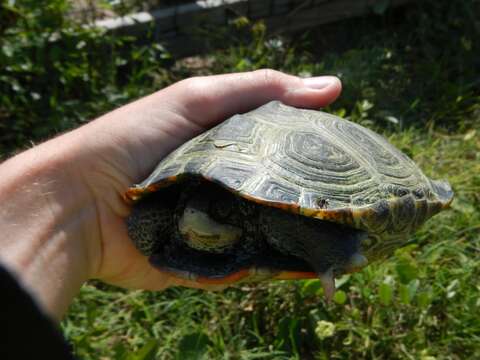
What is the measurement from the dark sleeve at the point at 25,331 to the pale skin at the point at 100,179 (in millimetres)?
679

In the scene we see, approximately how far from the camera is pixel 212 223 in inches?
51.4

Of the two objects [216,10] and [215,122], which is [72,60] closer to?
[216,10]

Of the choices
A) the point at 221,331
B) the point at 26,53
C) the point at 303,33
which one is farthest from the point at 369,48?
the point at 221,331

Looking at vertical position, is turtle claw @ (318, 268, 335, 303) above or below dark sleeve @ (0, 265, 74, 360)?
below

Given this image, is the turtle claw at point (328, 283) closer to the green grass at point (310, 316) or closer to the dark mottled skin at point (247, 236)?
the dark mottled skin at point (247, 236)

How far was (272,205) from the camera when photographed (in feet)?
4.04

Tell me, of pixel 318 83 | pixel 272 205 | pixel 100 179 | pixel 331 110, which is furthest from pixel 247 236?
pixel 331 110

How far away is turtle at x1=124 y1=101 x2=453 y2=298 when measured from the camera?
4.22ft

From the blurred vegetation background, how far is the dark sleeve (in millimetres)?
1013

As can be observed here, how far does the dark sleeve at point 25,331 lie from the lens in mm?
612

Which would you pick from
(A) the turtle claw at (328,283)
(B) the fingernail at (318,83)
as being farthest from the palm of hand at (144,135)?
(A) the turtle claw at (328,283)

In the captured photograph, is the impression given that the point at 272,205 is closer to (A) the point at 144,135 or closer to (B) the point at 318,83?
(A) the point at 144,135

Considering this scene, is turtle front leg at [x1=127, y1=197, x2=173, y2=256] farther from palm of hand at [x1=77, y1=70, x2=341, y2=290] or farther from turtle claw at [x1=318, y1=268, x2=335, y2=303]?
turtle claw at [x1=318, y1=268, x2=335, y2=303]

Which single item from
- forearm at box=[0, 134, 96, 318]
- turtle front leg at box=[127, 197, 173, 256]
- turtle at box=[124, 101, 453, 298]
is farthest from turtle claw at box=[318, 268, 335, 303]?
forearm at box=[0, 134, 96, 318]
